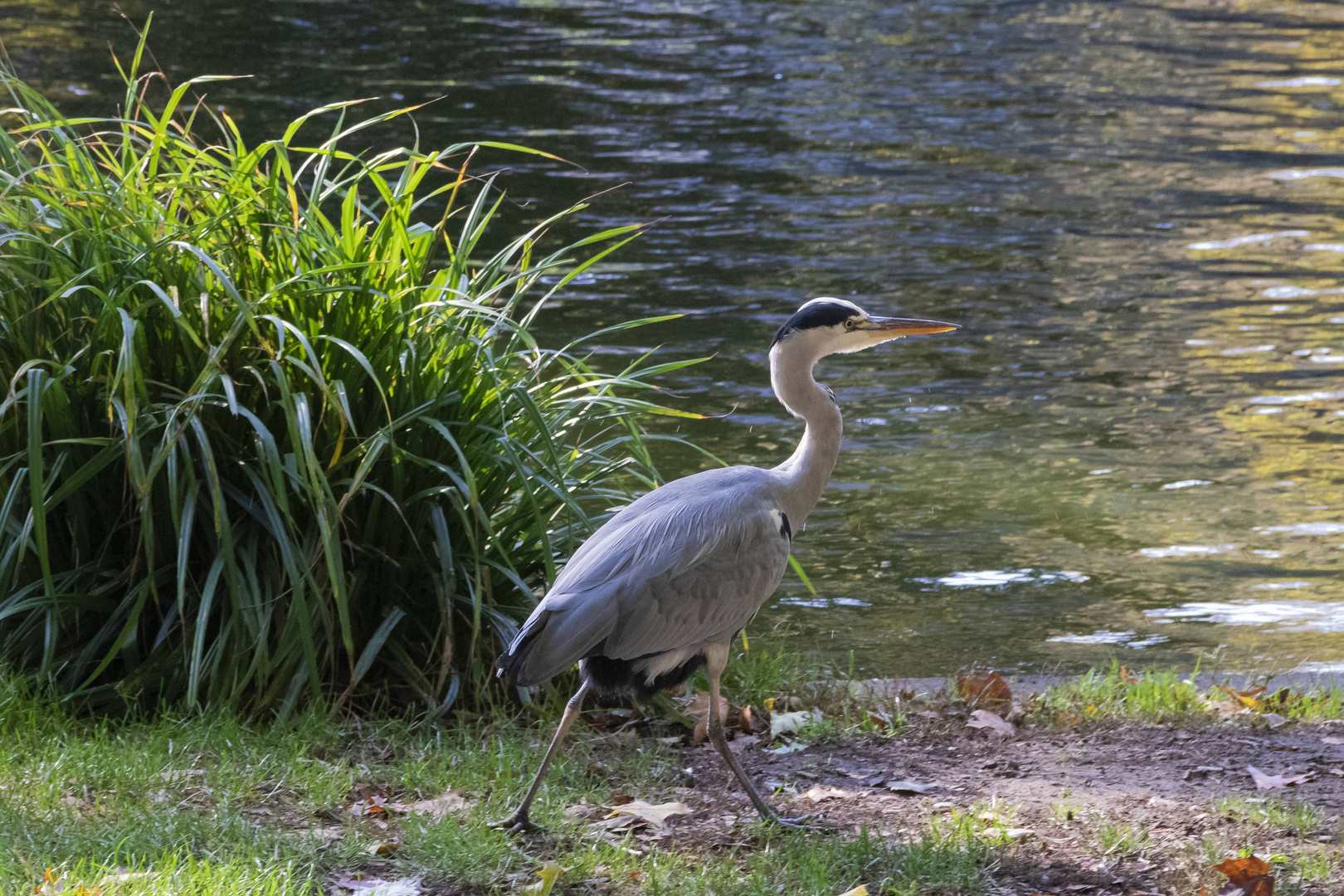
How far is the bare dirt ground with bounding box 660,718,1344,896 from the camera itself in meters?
3.68

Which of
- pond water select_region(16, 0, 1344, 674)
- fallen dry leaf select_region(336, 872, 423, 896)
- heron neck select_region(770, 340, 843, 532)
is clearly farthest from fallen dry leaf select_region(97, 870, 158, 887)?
pond water select_region(16, 0, 1344, 674)

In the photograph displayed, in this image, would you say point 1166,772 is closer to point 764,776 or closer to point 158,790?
point 764,776

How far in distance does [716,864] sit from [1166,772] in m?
1.63

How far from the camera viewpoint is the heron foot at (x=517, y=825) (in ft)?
12.4

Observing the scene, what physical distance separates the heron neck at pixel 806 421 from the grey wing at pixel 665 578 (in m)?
0.13

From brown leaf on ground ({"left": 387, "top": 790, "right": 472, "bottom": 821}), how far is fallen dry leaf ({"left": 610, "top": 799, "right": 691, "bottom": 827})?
45cm

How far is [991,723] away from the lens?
4.86 metres

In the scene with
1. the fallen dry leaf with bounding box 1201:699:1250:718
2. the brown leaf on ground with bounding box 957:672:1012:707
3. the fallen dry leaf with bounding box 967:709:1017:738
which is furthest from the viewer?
the brown leaf on ground with bounding box 957:672:1012:707

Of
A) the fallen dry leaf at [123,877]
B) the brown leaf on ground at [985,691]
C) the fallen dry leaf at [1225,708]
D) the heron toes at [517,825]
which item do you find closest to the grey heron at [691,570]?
the heron toes at [517,825]

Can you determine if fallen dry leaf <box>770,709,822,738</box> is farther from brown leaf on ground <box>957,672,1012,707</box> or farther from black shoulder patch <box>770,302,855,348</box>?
black shoulder patch <box>770,302,855,348</box>

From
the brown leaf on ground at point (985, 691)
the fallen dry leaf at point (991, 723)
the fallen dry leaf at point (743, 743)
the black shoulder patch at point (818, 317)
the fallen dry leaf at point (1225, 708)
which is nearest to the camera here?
the black shoulder patch at point (818, 317)

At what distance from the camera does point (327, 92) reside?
17188 millimetres

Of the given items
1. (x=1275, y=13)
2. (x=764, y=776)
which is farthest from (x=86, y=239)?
(x=1275, y=13)

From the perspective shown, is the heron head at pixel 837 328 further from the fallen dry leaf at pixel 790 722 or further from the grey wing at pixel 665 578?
the fallen dry leaf at pixel 790 722
